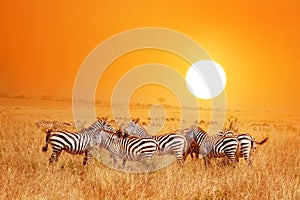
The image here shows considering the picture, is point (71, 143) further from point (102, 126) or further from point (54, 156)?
point (102, 126)

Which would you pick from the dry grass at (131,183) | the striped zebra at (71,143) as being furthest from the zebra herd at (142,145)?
the dry grass at (131,183)

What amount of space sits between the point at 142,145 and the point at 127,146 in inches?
12.8

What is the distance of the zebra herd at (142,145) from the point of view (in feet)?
27.9

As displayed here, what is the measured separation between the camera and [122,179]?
6656 mm

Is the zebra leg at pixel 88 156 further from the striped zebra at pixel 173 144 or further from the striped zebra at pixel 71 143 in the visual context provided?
the striped zebra at pixel 173 144

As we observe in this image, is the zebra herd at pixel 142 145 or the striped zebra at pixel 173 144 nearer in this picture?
the zebra herd at pixel 142 145

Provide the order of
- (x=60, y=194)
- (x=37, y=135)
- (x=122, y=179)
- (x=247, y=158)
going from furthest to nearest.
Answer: (x=37, y=135) → (x=247, y=158) → (x=122, y=179) → (x=60, y=194)

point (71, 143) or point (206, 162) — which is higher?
point (71, 143)

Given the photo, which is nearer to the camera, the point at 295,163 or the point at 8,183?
the point at 8,183

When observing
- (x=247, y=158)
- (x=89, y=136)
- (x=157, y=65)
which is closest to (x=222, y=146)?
(x=247, y=158)

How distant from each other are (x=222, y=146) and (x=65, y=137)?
136 inches

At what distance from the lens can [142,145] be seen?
8633 millimetres

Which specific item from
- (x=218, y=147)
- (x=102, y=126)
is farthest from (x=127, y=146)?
(x=218, y=147)

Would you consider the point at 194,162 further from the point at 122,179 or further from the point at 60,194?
the point at 60,194
